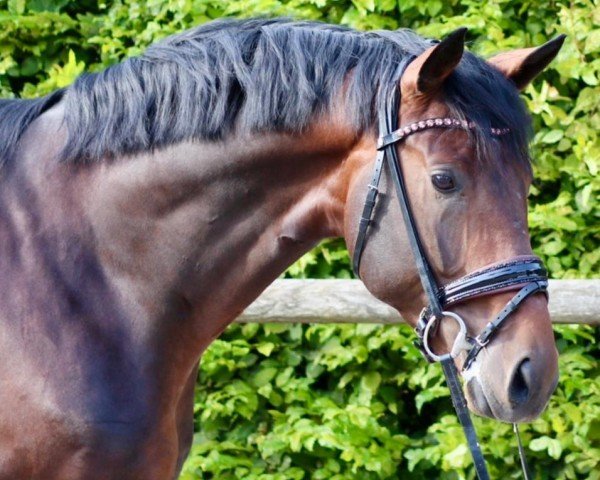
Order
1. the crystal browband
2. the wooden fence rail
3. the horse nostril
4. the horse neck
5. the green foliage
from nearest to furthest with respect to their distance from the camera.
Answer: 1. the horse nostril
2. the crystal browband
3. the horse neck
4. the wooden fence rail
5. the green foliage

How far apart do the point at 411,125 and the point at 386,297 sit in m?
0.38

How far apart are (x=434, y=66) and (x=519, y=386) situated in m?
0.68

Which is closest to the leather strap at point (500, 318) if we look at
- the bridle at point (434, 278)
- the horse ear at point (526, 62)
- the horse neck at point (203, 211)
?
the bridle at point (434, 278)

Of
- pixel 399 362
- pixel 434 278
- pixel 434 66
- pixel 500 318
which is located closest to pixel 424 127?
pixel 434 66

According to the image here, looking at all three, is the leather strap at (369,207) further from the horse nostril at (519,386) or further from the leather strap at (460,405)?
the horse nostril at (519,386)

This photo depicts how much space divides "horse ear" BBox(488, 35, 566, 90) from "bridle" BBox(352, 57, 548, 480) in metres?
0.23

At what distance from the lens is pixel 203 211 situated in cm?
234

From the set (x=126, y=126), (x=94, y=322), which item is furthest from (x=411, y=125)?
(x=94, y=322)

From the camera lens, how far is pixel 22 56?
4785mm

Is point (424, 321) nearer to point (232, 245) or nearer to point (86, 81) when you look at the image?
point (232, 245)

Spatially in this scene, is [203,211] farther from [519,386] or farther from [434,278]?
[519,386]

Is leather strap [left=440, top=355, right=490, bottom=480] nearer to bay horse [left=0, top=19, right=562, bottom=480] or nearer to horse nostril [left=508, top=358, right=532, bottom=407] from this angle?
bay horse [left=0, top=19, right=562, bottom=480]

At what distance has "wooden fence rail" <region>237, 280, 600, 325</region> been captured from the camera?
12.2 ft

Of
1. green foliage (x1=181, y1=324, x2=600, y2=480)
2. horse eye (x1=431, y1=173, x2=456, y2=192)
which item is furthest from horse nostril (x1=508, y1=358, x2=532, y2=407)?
green foliage (x1=181, y1=324, x2=600, y2=480)
